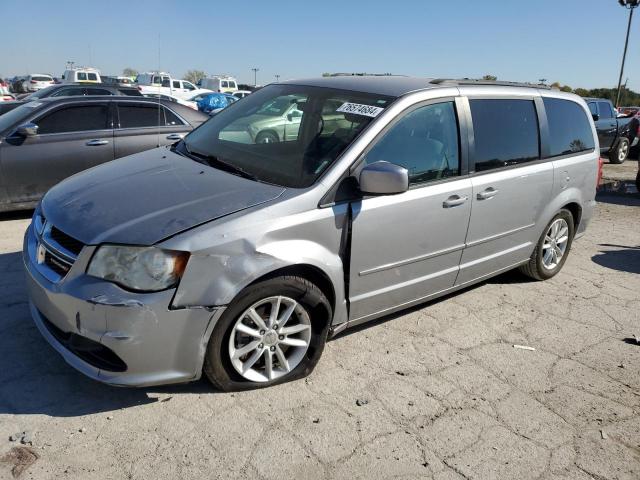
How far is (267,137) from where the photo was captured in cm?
375

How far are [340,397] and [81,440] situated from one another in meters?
1.35

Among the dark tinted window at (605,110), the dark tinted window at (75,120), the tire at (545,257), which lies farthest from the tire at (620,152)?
the dark tinted window at (75,120)

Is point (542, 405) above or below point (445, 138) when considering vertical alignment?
below

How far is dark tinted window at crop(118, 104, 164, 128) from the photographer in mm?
6867

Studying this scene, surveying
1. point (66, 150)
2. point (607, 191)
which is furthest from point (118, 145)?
point (607, 191)

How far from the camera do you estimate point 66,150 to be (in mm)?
6309

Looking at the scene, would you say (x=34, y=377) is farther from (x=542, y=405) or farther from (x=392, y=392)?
(x=542, y=405)

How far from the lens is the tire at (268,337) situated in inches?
111

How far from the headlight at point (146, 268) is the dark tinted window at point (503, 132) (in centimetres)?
232

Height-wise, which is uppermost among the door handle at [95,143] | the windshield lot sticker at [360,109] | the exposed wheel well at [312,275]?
the windshield lot sticker at [360,109]

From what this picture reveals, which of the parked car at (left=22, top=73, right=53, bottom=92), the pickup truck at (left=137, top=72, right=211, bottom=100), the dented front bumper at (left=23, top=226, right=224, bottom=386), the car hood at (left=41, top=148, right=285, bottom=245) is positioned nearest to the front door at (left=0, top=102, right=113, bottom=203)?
the car hood at (left=41, top=148, right=285, bottom=245)

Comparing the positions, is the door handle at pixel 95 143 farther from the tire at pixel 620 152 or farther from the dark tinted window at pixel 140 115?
the tire at pixel 620 152

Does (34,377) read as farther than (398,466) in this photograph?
Yes

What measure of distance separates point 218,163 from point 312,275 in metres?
1.00
